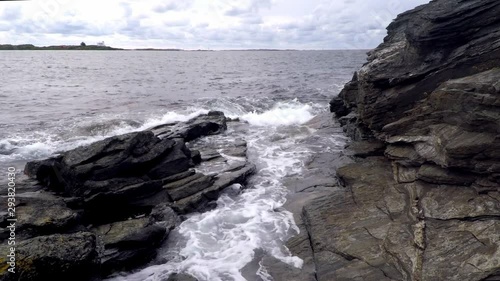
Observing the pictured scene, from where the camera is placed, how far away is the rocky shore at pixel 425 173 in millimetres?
8352

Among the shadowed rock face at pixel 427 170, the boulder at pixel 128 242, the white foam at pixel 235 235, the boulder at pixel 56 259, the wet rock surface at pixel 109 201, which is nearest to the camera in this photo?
the boulder at pixel 56 259

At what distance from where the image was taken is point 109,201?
40.9 feet

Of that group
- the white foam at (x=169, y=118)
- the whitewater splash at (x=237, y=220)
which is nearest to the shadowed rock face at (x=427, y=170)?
the whitewater splash at (x=237, y=220)

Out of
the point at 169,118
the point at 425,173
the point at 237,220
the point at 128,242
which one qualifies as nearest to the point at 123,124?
the point at 169,118

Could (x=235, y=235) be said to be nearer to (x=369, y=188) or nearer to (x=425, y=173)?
(x=369, y=188)

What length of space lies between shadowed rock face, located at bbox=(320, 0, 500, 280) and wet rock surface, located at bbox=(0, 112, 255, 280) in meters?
4.57

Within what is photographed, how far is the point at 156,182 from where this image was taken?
13672 mm

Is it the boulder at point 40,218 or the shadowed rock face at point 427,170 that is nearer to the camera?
the shadowed rock face at point 427,170

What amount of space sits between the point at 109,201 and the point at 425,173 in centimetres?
1017

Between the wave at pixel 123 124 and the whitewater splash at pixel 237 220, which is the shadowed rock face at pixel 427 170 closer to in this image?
the whitewater splash at pixel 237 220

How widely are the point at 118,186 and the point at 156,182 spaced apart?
1.34 metres

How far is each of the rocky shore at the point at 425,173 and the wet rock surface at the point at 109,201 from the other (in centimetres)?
436

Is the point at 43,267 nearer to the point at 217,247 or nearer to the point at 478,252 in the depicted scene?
the point at 217,247

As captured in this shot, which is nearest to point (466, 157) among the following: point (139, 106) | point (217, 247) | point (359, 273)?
point (359, 273)
